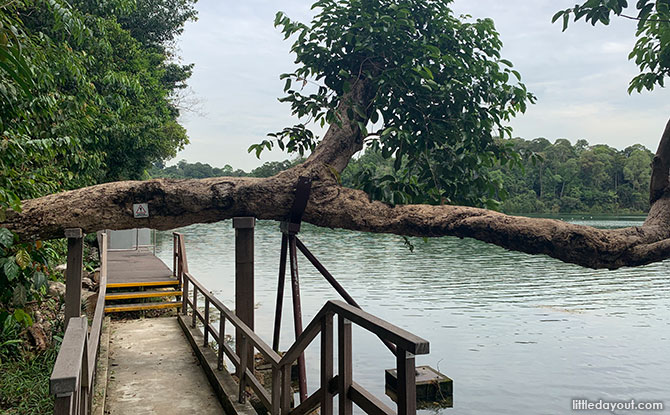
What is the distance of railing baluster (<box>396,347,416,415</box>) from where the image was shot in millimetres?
2277

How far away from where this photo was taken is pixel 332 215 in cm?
477

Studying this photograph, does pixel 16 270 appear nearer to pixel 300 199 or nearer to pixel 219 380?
pixel 300 199

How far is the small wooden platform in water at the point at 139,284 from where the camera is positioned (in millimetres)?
10141

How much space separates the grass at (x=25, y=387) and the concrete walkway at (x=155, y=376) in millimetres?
635

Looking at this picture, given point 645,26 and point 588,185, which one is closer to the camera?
point 645,26

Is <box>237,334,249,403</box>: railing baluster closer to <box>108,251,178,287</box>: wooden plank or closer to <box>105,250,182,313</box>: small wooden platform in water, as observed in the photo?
<box>105,250,182,313</box>: small wooden platform in water

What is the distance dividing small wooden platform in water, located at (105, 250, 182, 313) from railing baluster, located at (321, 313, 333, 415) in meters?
7.74

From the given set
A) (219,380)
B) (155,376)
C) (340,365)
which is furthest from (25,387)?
(340,365)

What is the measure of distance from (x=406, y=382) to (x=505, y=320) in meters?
17.6

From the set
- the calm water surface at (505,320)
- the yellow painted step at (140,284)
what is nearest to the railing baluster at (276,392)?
the yellow painted step at (140,284)

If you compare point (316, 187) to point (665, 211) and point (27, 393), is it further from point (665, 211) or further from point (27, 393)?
point (27, 393)

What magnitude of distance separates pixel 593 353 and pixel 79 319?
16257 mm

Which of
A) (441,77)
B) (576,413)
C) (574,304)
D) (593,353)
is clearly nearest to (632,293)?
(574,304)

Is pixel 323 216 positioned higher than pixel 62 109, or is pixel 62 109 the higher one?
pixel 62 109
